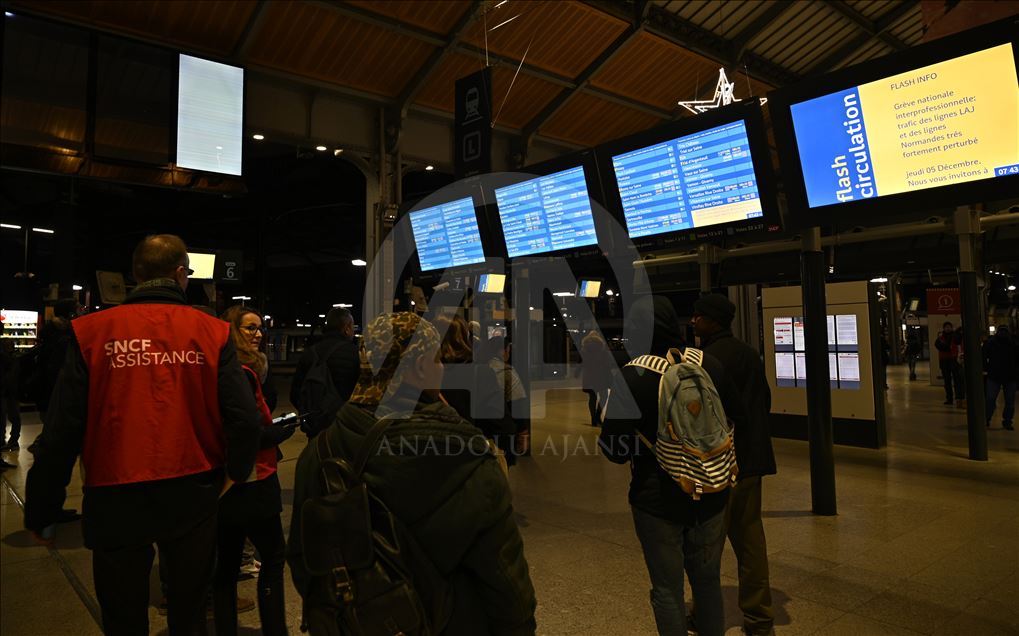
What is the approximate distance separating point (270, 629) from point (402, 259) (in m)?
8.88

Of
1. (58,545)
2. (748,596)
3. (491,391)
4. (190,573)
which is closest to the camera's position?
(190,573)

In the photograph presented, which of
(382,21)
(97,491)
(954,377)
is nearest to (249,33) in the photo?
(382,21)

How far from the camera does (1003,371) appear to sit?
33.5 feet

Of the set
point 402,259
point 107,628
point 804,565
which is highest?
point 402,259

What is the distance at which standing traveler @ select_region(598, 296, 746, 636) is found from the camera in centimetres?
258

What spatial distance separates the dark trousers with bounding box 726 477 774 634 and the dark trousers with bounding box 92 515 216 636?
2.37 metres

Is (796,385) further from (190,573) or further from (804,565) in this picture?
(190,573)

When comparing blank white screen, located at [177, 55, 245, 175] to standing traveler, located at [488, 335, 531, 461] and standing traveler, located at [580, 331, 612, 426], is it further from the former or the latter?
standing traveler, located at [580, 331, 612, 426]

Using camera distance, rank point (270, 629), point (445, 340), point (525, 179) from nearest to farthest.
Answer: point (445, 340) → point (270, 629) → point (525, 179)

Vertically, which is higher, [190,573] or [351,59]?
[351,59]

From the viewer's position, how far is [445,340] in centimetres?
186

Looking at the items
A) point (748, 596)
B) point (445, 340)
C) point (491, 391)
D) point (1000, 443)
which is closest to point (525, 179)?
point (491, 391)

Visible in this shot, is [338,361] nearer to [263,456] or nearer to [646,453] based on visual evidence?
[263,456]

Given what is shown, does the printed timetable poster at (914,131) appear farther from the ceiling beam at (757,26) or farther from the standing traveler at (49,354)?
the ceiling beam at (757,26)
